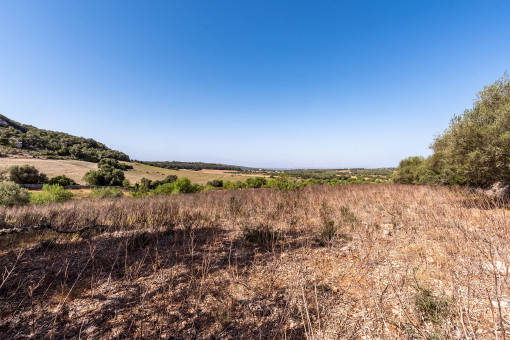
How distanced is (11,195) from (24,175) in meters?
30.0

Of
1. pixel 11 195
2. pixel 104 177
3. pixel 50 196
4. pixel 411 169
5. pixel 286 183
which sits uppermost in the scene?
pixel 411 169

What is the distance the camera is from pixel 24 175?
30.3 m

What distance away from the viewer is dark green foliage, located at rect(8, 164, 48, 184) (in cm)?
2959

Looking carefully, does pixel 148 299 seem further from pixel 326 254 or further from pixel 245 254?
pixel 326 254

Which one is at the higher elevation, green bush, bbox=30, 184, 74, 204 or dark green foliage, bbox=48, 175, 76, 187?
green bush, bbox=30, 184, 74, 204

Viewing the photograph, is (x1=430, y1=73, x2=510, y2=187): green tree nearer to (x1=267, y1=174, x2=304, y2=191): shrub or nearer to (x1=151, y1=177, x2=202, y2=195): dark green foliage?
(x1=267, y1=174, x2=304, y2=191): shrub

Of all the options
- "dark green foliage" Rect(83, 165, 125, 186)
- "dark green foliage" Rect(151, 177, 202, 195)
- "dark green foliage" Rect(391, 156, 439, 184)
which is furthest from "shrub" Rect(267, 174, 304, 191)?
"dark green foliage" Rect(83, 165, 125, 186)

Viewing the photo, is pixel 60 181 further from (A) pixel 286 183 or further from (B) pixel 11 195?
(A) pixel 286 183

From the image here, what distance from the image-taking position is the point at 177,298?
3467 mm

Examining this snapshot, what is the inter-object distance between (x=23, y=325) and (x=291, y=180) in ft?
38.1

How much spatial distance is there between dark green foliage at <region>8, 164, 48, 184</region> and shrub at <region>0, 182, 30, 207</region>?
28.4 m

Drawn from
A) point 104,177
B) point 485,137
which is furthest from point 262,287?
point 104,177

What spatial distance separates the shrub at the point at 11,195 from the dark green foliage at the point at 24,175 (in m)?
28.4

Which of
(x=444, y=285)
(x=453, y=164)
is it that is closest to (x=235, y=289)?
(x=444, y=285)
